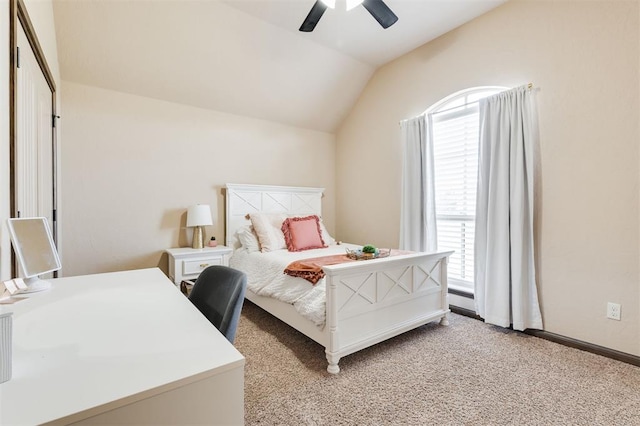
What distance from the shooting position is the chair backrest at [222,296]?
120cm

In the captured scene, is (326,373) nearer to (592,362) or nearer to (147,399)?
(147,399)

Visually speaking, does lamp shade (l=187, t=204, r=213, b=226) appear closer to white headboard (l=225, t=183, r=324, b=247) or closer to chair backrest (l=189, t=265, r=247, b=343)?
white headboard (l=225, t=183, r=324, b=247)

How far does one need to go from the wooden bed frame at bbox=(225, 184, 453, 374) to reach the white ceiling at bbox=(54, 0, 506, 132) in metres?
2.32

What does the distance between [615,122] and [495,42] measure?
1242 mm

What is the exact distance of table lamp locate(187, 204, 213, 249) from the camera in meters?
3.24

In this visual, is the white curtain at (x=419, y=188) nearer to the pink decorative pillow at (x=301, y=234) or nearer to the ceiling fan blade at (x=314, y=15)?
the pink decorative pillow at (x=301, y=234)

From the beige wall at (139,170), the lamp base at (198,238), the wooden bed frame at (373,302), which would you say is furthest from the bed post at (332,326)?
the beige wall at (139,170)

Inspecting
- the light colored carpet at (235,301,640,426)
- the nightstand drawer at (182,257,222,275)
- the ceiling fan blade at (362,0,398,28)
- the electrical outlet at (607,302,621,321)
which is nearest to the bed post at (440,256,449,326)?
the light colored carpet at (235,301,640,426)

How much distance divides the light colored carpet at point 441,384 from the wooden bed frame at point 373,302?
0.54 ft

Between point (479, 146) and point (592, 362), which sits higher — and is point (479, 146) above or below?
above

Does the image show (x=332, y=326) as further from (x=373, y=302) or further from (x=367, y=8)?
(x=367, y=8)

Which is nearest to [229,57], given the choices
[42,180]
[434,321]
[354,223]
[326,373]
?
[42,180]

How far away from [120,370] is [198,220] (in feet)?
8.75

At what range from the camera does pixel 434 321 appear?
111 inches
